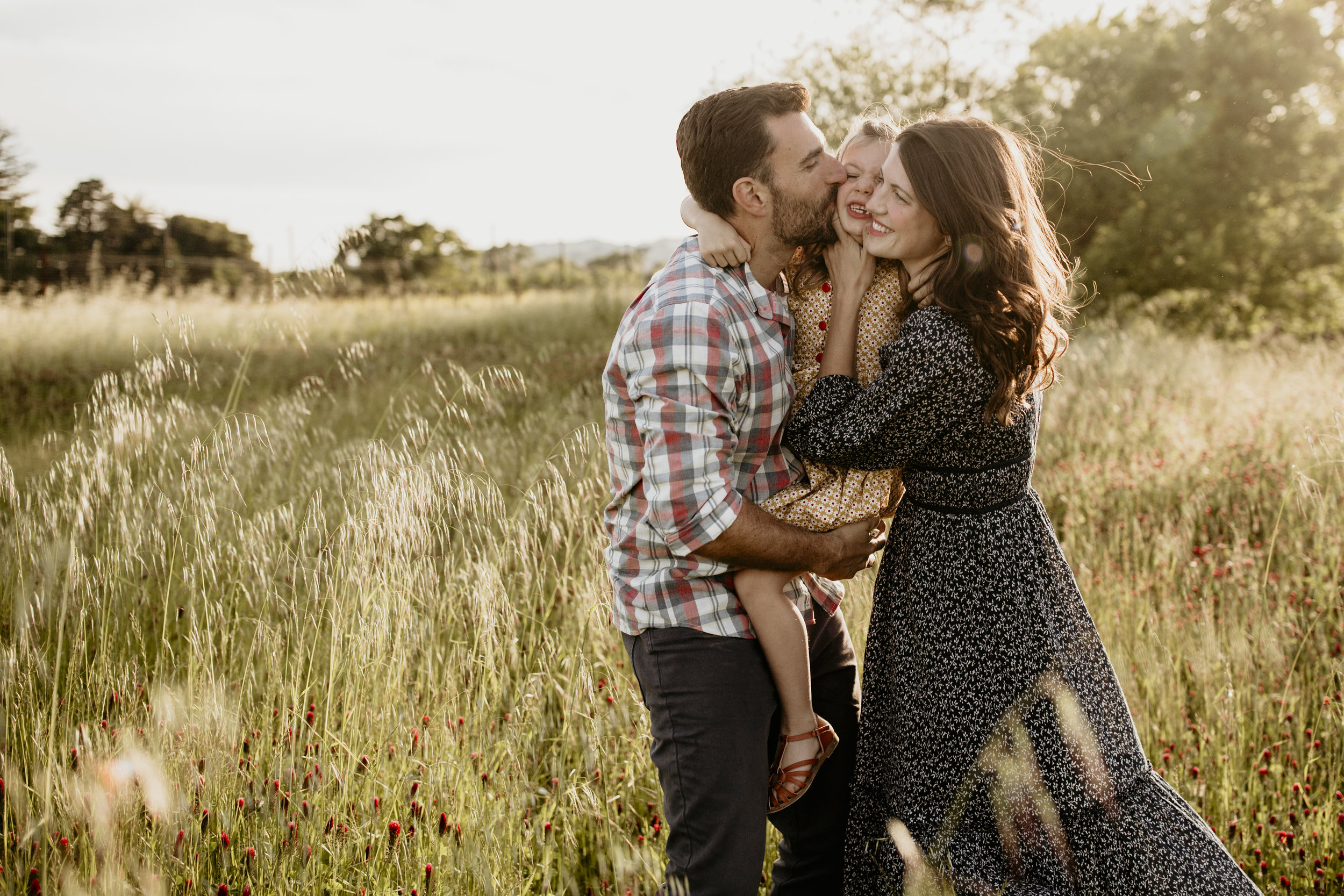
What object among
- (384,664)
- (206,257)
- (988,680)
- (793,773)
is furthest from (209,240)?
(988,680)

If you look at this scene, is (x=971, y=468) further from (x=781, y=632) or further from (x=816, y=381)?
(x=781, y=632)

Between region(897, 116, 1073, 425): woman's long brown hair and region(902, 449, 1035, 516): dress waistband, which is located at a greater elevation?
region(897, 116, 1073, 425): woman's long brown hair

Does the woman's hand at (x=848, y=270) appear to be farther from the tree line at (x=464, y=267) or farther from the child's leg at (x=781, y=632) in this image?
the tree line at (x=464, y=267)

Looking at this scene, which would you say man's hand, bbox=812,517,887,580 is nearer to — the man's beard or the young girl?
the young girl

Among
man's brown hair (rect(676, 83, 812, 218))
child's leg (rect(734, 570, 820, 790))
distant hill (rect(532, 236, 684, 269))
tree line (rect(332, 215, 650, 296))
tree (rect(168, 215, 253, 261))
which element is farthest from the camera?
tree (rect(168, 215, 253, 261))

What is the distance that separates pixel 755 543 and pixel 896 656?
52cm

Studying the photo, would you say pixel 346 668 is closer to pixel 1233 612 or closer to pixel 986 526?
pixel 986 526

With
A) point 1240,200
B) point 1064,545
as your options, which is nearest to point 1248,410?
point 1064,545

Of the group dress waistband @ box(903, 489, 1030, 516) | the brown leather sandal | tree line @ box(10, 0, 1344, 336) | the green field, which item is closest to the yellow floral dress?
dress waistband @ box(903, 489, 1030, 516)

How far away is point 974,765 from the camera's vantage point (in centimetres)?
191

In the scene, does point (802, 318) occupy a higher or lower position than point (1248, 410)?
higher

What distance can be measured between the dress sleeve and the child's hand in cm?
36

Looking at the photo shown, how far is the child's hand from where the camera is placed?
78.1 inches

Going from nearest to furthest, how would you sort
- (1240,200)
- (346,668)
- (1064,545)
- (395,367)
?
(346,668)
(1064,545)
(395,367)
(1240,200)
